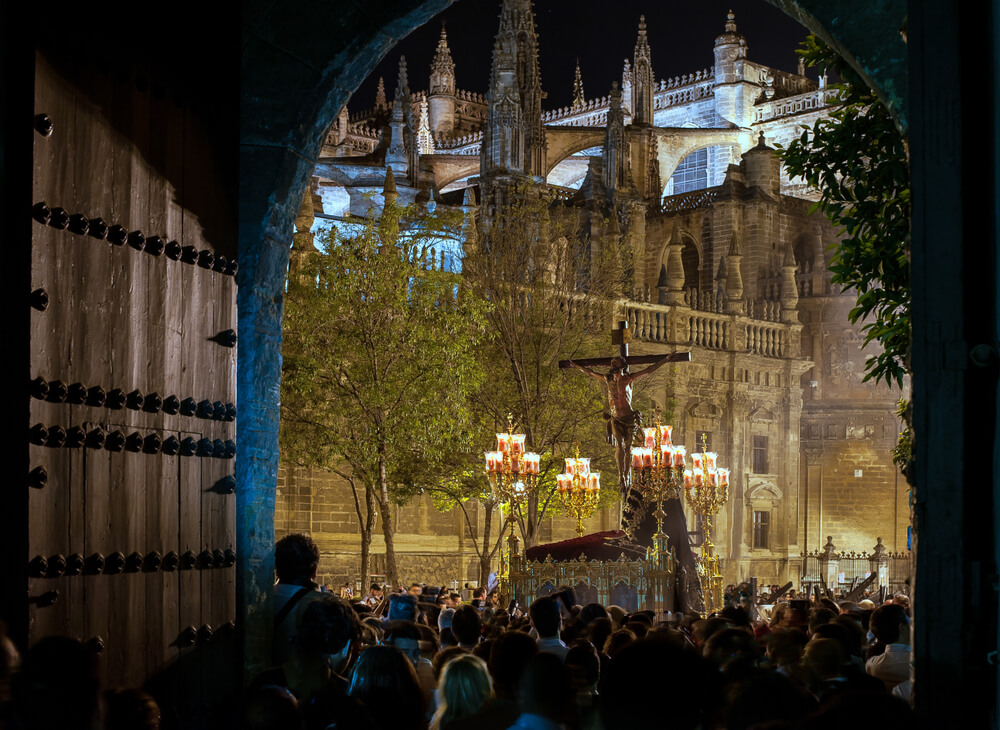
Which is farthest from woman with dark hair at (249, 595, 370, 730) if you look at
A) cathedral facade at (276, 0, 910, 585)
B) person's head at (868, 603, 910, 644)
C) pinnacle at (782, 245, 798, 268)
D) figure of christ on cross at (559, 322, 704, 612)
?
pinnacle at (782, 245, 798, 268)

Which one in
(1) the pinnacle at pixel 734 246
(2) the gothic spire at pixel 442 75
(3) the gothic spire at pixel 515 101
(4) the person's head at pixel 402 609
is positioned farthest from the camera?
(2) the gothic spire at pixel 442 75

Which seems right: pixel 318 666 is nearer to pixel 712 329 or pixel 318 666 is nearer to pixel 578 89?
pixel 712 329

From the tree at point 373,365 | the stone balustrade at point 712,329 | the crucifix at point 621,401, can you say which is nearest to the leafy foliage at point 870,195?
the crucifix at point 621,401

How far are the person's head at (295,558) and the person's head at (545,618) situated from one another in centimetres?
141

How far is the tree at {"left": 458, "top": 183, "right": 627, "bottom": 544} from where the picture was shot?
85.7ft

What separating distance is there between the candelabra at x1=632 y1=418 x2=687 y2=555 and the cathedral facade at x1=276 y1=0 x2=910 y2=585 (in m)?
13.0

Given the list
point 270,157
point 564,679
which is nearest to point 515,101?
point 270,157

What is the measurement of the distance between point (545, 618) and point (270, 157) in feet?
8.79

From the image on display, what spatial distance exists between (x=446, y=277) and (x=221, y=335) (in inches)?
737

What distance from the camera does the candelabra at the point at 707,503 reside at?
16344mm

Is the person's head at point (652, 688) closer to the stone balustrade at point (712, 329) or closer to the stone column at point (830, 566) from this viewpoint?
the stone balustrade at point (712, 329)

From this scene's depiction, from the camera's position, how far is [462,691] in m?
4.48

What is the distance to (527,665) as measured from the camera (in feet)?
13.7

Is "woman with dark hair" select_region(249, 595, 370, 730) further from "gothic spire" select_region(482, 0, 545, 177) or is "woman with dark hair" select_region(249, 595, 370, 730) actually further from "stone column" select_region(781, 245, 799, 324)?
"stone column" select_region(781, 245, 799, 324)
